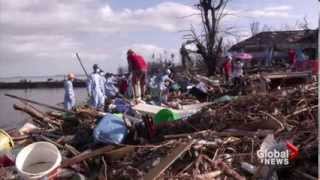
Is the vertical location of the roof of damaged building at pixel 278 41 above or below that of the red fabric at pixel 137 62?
below

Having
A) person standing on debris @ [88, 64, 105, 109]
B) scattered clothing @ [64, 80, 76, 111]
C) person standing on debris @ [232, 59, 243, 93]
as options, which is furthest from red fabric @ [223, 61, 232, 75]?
scattered clothing @ [64, 80, 76, 111]

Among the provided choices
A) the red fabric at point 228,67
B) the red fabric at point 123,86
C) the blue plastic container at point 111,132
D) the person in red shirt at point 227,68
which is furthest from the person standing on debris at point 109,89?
the blue plastic container at point 111,132

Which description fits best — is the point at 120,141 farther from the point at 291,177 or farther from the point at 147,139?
the point at 291,177

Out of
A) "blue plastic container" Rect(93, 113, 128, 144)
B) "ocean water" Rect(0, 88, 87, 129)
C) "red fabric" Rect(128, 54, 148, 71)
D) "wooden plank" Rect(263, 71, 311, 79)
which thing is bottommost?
"ocean water" Rect(0, 88, 87, 129)

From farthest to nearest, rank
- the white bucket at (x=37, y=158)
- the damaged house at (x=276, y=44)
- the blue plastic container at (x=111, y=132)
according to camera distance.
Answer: the damaged house at (x=276, y=44)
the blue plastic container at (x=111, y=132)
the white bucket at (x=37, y=158)

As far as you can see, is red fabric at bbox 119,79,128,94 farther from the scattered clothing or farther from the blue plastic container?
the blue plastic container

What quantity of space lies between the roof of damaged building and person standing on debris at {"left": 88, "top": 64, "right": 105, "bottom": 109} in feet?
86.3

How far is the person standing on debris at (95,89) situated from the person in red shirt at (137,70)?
0.93m

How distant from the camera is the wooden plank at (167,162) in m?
6.85

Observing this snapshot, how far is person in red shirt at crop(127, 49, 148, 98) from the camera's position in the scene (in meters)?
14.8

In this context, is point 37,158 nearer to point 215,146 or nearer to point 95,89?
point 215,146

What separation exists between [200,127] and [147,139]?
879mm

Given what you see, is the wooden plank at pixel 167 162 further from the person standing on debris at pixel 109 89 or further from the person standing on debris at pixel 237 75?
the person standing on debris at pixel 237 75

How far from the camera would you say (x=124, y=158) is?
8.07 meters
